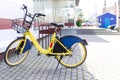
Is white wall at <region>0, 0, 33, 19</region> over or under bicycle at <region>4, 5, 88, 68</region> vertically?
over

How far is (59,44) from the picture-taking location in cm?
577

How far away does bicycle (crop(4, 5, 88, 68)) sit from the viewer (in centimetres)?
580

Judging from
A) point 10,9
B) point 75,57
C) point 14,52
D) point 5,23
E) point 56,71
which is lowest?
point 56,71

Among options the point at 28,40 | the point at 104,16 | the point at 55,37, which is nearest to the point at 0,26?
the point at 28,40

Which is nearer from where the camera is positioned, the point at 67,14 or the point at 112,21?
the point at 67,14

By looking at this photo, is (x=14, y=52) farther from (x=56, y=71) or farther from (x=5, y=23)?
(x=5, y=23)

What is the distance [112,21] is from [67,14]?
1332 cm

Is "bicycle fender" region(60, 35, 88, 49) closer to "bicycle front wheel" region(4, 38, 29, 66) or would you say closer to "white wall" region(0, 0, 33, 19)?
"bicycle front wheel" region(4, 38, 29, 66)

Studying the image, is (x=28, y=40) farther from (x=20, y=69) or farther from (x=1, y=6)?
(x=1, y=6)

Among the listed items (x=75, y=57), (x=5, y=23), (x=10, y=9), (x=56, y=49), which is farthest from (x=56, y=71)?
(x=10, y=9)

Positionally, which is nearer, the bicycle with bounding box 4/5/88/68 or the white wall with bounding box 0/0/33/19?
the bicycle with bounding box 4/5/88/68

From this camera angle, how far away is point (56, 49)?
19.0 feet

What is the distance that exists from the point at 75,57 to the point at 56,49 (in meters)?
0.54

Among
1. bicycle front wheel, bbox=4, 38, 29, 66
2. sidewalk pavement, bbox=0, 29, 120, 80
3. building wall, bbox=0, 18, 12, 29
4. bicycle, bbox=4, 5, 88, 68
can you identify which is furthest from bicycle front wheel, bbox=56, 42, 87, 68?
building wall, bbox=0, 18, 12, 29
